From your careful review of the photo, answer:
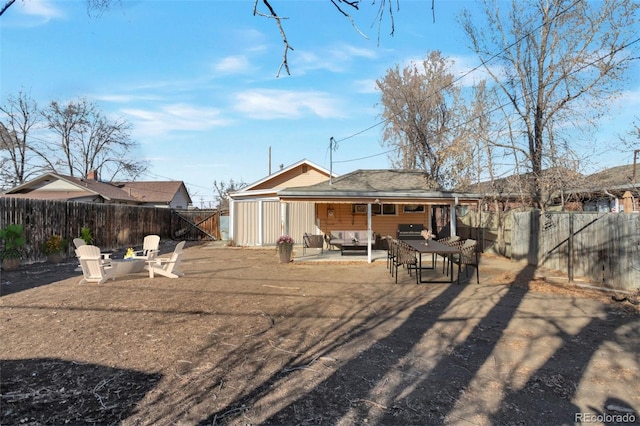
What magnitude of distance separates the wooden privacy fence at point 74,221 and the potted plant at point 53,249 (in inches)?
5.3

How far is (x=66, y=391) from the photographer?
10.8 ft

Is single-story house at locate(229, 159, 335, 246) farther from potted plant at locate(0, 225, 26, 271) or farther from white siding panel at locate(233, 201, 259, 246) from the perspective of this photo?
potted plant at locate(0, 225, 26, 271)

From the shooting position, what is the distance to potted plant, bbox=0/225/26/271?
32.9 feet

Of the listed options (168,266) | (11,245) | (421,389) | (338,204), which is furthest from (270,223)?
(421,389)

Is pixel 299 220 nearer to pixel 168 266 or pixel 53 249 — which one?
pixel 168 266

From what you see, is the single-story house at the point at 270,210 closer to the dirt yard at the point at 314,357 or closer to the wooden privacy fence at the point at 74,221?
the wooden privacy fence at the point at 74,221

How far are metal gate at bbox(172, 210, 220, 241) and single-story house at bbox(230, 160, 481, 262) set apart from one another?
4.66m

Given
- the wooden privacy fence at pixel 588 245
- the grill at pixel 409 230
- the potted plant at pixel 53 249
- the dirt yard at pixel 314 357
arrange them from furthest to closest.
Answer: the grill at pixel 409 230 → the potted plant at pixel 53 249 → the wooden privacy fence at pixel 588 245 → the dirt yard at pixel 314 357

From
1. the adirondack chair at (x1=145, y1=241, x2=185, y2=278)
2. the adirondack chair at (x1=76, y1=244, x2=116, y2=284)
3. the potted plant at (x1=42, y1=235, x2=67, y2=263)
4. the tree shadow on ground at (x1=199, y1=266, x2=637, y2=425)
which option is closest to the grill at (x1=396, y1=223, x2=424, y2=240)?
the adirondack chair at (x1=145, y1=241, x2=185, y2=278)

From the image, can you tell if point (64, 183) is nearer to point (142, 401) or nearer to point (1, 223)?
point (1, 223)

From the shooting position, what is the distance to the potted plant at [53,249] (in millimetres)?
12000

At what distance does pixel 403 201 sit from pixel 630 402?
944 centimetres

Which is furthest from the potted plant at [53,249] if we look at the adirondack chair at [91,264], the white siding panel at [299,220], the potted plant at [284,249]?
the white siding panel at [299,220]

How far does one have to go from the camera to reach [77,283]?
8352 millimetres
